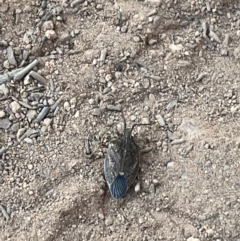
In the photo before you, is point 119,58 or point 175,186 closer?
point 175,186

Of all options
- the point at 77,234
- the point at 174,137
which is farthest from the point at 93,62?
the point at 77,234

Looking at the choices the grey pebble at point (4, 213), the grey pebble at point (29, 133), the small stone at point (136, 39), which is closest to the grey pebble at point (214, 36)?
the small stone at point (136, 39)

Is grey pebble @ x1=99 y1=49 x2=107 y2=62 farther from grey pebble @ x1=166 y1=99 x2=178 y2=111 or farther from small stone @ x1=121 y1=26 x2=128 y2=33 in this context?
grey pebble @ x1=166 y1=99 x2=178 y2=111

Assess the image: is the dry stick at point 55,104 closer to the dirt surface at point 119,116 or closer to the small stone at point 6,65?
the dirt surface at point 119,116

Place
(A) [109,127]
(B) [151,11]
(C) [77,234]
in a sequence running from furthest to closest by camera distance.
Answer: (B) [151,11]
(A) [109,127]
(C) [77,234]

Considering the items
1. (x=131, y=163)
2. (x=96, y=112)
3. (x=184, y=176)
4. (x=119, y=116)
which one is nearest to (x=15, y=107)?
(x=96, y=112)

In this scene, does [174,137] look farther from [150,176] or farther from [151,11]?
[151,11]

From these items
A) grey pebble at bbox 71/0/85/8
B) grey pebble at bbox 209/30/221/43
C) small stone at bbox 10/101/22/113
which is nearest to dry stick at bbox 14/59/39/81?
small stone at bbox 10/101/22/113

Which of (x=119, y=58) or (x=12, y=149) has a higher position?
Answer: (x=119, y=58)

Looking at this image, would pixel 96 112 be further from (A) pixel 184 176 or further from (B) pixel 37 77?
(A) pixel 184 176
